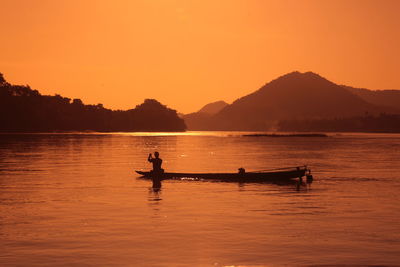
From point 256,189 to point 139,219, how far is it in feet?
57.4

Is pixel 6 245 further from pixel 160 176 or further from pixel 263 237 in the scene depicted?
pixel 160 176

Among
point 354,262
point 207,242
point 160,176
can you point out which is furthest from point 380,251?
point 160,176

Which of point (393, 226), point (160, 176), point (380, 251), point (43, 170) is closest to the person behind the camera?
point (380, 251)

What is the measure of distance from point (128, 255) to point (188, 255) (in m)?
2.23

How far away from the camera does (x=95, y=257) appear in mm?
20281

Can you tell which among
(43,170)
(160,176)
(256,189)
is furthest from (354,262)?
(43,170)

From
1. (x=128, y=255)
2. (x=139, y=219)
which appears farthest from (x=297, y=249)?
(x=139, y=219)

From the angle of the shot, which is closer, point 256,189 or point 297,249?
point 297,249

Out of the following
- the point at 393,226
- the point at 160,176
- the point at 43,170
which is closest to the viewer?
the point at 393,226

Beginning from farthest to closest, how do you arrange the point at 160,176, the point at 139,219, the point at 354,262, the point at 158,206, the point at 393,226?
1. the point at 160,176
2. the point at 158,206
3. the point at 139,219
4. the point at 393,226
5. the point at 354,262

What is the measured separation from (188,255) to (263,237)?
4.64m

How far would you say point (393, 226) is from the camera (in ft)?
88.1

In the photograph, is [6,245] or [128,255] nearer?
[128,255]

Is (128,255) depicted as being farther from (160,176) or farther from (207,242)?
(160,176)
